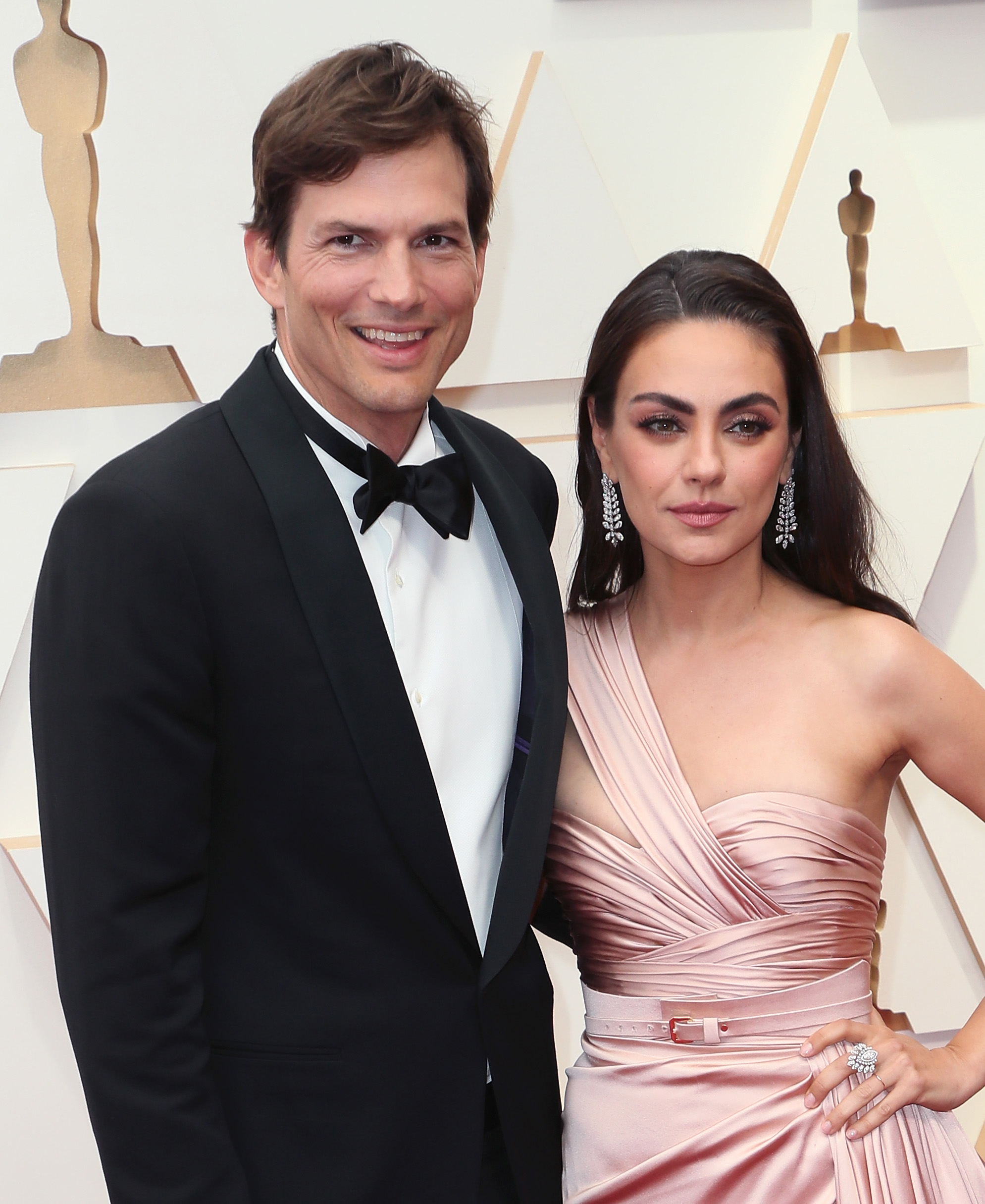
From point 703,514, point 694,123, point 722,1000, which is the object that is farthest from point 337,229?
point 694,123

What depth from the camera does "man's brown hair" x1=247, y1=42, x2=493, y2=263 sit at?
1154 millimetres

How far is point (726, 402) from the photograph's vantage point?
139cm

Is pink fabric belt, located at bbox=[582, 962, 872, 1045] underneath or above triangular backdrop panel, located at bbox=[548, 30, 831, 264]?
underneath

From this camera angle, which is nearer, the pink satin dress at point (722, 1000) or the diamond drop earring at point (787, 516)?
the pink satin dress at point (722, 1000)

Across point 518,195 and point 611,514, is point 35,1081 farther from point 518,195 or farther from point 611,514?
point 518,195

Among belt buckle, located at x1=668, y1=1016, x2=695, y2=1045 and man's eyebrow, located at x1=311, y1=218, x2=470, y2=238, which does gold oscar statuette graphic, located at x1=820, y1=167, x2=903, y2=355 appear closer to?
man's eyebrow, located at x1=311, y1=218, x2=470, y2=238

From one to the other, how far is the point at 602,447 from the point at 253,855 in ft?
2.25

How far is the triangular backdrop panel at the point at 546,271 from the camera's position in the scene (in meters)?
2.12

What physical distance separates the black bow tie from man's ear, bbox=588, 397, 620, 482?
30 centimetres

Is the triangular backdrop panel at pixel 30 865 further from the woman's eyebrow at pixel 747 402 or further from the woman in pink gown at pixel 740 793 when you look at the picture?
the woman's eyebrow at pixel 747 402

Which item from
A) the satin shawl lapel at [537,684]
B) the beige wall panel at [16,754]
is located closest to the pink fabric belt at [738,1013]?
the satin shawl lapel at [537,684]

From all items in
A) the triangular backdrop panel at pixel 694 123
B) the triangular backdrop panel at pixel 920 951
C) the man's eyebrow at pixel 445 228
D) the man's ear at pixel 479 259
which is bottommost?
the triangular backdrop panel at pixel 920 951

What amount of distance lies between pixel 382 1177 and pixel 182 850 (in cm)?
38

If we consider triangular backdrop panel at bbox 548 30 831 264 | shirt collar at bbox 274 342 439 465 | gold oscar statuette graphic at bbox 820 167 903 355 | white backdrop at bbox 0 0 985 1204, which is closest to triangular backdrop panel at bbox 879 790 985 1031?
white backdrop at bbox 0 0 985 1204
